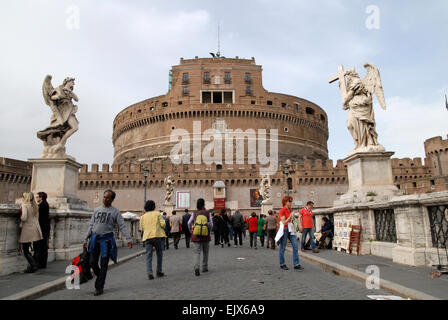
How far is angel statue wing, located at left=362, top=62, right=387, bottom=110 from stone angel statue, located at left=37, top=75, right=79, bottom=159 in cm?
691

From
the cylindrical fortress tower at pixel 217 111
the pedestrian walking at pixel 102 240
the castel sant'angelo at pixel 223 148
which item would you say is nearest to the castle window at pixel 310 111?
the castel sant'angelo at pixel 223 148

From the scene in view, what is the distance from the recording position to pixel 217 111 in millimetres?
46562

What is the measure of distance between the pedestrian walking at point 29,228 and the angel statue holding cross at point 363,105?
6590mm

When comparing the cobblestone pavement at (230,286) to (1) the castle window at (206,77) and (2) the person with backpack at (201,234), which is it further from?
(1) the castle window at (206,77)

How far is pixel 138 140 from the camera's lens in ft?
164

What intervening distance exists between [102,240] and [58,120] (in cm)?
427

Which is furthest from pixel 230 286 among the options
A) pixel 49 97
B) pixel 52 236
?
pixel 49 97

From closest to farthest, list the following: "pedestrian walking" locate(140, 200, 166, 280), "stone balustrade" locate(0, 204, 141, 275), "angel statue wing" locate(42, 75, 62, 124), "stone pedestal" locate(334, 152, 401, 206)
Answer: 1. "stone balustrade" locate(0, 204, 141, 275)
2. "pedestrian walking" locate(140, 200, 166, 280)
3. "stone pedestal" locate(334, 152, 401, 206)
4. "angel statue wing" locate(42, 75, 62, 124)

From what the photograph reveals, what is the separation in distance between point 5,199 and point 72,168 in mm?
33005

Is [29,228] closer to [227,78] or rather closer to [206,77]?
[206,77]

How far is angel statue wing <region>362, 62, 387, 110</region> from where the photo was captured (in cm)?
765

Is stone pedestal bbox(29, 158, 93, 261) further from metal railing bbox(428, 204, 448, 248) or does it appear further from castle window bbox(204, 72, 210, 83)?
castle window bbox(204, 72, 210, 83)

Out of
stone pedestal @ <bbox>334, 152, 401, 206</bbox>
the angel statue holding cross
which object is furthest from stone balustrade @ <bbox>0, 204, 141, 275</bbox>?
the angel statue holding cross
